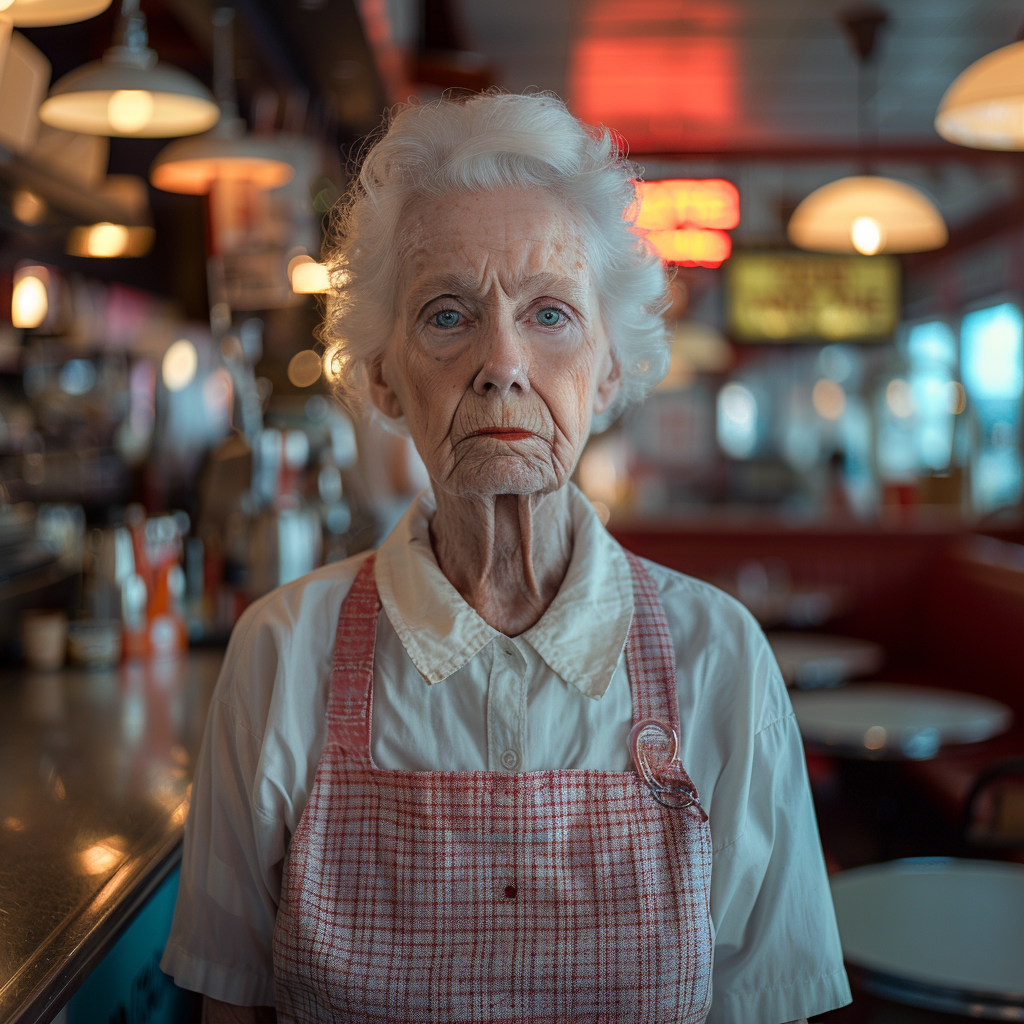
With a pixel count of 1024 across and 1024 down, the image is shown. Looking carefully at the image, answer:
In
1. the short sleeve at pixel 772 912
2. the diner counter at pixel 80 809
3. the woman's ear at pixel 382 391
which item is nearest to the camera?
the diner counter at pixel 80 809

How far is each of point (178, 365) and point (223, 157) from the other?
1133 millimetres

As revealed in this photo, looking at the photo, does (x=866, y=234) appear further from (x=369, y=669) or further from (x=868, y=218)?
(x=369, y=669)

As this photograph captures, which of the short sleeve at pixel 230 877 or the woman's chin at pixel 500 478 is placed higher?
the woman's chin at pixel 500 478

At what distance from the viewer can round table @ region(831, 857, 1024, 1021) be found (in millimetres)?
1579

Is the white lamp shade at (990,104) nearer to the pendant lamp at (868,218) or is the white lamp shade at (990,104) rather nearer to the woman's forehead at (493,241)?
the pendant lamp at (868,218)

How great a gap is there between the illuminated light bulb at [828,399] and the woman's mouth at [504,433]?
13.8m

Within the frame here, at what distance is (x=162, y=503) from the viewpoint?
3973mm

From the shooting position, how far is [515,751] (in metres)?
1.22

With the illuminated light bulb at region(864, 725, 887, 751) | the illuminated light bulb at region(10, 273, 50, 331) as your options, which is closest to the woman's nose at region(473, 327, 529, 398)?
the illuminated light bulb at region(864, 725, 887, 751)

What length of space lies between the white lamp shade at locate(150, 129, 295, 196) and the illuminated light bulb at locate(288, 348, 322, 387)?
585 mm

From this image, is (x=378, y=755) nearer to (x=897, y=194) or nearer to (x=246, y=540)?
(x=246, y=540)

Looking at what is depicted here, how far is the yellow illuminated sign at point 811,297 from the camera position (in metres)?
6.38

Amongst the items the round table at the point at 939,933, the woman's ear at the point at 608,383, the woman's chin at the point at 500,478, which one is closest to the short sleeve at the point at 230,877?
the woman's chin at the point at 500,478

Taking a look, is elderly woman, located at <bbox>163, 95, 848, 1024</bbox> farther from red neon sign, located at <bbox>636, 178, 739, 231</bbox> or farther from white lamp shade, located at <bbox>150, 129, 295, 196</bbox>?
red neon sign, located at <bbox>636, 178, 739, 231</bbox>
